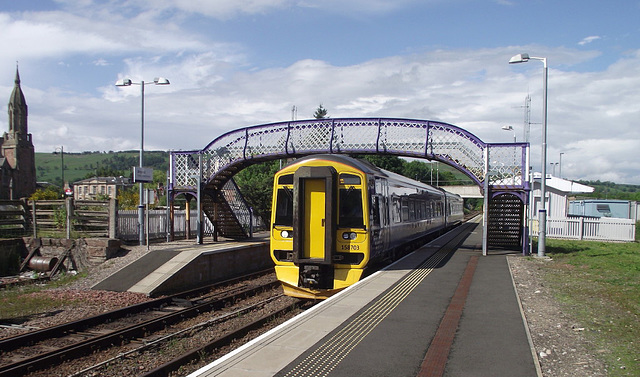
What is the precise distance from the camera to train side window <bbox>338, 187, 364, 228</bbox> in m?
11.3

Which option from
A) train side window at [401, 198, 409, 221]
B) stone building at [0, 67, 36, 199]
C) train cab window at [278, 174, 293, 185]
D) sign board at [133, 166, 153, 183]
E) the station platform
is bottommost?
the station platform

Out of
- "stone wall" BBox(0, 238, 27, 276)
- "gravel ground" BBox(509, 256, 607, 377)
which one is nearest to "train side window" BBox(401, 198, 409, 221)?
"gravel ground" BBox(509, 256, 607, 377)

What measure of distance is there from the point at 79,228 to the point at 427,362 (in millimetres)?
17111

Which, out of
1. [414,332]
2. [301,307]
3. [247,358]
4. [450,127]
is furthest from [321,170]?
[450,127]

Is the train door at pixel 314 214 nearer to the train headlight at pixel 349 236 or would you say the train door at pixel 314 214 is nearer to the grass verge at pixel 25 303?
the train headlight at pixel 349 236

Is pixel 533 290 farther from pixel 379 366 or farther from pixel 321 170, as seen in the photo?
pixel 379 366

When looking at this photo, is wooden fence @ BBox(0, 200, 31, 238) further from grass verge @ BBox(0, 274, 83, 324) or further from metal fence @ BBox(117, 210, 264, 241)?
grass verge @ BBox(0, 274, 83, 324)

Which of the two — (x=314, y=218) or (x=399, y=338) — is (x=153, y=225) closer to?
(x=314, y=218)

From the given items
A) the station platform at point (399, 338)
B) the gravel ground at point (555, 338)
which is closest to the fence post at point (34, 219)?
the station platform at point (399, 338)

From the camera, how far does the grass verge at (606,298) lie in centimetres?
683

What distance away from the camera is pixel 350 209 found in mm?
11422

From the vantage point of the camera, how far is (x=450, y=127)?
18672 mm

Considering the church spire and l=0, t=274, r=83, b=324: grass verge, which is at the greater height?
the church spire

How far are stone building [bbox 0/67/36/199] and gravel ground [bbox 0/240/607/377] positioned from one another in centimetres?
8045
